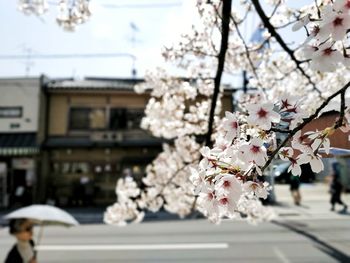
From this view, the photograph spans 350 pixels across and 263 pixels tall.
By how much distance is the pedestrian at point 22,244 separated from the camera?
210 inches

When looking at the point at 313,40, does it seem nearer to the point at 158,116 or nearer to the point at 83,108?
the point at 158,116

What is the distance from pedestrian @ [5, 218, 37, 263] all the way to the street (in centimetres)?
410

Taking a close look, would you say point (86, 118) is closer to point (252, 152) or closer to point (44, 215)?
point (44, 215)

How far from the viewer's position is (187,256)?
392 inches

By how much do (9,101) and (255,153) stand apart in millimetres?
21794

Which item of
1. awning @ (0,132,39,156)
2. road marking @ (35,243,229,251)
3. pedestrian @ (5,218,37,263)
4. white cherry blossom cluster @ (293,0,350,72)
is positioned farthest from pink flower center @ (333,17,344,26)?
awning @ (0,132,39,156)

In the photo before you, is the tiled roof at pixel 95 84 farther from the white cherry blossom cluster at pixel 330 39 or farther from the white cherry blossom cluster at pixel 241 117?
the white cherry blossom cluster at pixel 330 39

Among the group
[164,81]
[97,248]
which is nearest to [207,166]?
[164,81]

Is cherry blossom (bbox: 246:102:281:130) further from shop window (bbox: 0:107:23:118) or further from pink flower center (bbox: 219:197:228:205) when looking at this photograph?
shop window (bbox: 0:107:23:118)

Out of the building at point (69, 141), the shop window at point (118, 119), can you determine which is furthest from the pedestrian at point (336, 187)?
the shop window at point (118, 119)

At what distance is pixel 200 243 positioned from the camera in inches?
444

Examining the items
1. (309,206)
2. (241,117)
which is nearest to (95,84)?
(309,206)

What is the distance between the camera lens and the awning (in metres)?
20.6

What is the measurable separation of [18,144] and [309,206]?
1280 centimetres
